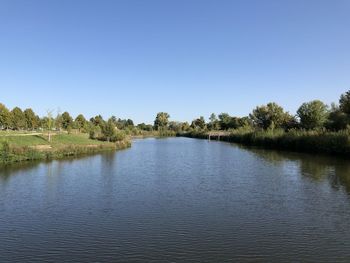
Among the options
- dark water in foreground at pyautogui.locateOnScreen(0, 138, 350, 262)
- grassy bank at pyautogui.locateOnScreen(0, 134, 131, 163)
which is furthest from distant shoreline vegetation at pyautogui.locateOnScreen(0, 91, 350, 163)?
dark water in foreground at pyautogui.locateOnScreen(0, 138, 350, 262)

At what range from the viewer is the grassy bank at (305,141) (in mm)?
54969

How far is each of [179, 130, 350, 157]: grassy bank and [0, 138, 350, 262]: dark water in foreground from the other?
24284 millimetres

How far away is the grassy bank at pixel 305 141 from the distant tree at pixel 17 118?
55.1 meters

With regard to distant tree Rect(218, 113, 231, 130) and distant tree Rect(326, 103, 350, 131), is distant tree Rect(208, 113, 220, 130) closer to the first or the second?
distant tree Rect(218, 113, 231, 130)

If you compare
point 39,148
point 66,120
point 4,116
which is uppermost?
point 66,120

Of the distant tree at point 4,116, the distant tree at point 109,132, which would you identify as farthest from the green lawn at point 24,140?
the distant tree at point 4,116

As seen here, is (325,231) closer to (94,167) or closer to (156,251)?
(156,251)

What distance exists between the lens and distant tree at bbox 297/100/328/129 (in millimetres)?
88812

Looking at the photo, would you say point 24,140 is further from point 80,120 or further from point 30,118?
point 80,120

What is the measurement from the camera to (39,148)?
49688 millimetres

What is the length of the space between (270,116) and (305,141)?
164 ft

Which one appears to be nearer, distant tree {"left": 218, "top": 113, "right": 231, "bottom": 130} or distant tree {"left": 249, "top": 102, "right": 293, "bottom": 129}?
distant tree {"left": 249, "top": 102, "right": 293, "bottom": 129}

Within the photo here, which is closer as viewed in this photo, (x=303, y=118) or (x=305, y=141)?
(x=305, y=141)

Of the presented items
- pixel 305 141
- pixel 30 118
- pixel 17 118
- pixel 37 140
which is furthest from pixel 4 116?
pixel 305 141
